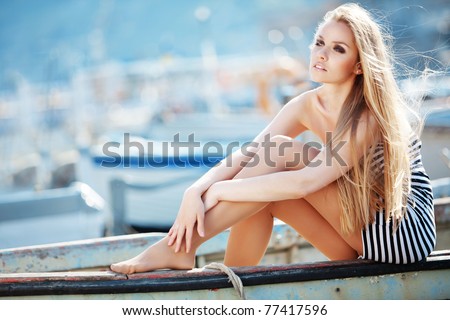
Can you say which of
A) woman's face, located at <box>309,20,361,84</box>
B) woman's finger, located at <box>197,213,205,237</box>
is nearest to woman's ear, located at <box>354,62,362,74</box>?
woman's face, located at <box>309,20,361,84</box>

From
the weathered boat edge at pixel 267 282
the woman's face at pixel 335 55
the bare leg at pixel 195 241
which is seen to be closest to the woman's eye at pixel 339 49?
the woman's face at pixel 335 55

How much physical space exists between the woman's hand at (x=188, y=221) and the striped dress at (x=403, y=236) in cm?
71

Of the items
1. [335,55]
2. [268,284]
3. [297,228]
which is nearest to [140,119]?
[297,228]

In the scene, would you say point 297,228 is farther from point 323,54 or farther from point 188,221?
point 323,54

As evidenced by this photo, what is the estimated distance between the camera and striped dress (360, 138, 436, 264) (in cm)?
255

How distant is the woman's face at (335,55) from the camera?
265 cm

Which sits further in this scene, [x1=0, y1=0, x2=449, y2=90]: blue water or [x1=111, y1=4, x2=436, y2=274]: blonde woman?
[x1=0, y1=0, x2=449, y2=90]: blue water

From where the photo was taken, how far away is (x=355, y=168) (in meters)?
2.59

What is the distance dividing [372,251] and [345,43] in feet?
3.01

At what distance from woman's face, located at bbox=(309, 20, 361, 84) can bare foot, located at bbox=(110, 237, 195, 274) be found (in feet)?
3.28

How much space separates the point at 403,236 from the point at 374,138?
438mm

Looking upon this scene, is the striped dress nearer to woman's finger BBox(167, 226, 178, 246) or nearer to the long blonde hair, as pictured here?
the long blonde hair

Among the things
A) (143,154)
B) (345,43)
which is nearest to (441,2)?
(143,154)
